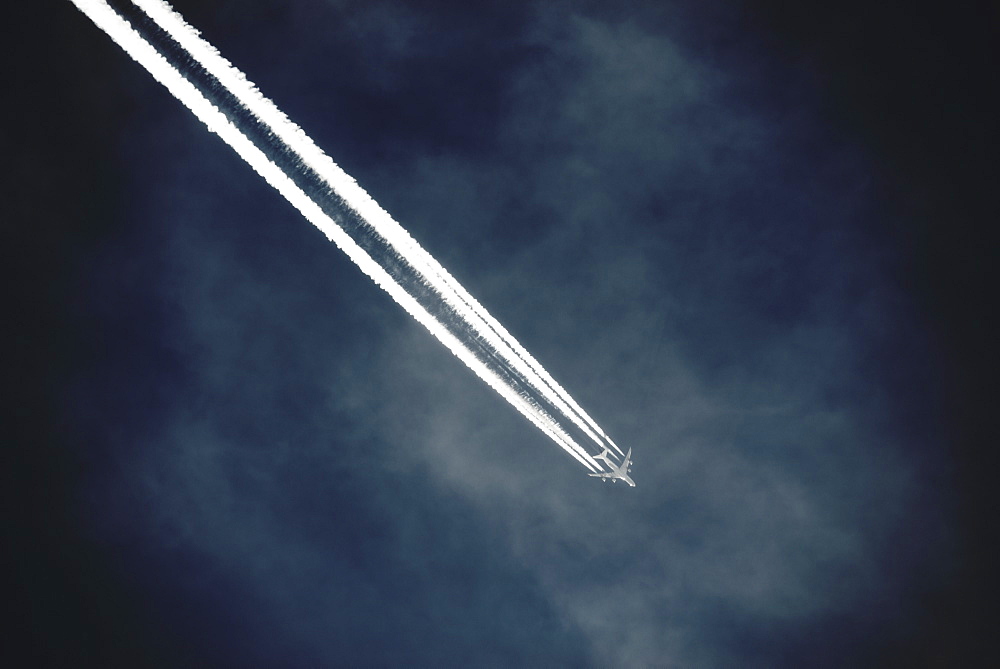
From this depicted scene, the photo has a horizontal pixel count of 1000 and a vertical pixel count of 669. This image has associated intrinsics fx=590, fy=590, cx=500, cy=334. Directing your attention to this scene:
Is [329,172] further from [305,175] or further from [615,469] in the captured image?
[615,469]

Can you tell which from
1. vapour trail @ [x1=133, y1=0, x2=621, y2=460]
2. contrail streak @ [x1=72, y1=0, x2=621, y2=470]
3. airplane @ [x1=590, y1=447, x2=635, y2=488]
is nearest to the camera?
contrail streak @ [x1=72, y1=0, x2=621, y2=470]

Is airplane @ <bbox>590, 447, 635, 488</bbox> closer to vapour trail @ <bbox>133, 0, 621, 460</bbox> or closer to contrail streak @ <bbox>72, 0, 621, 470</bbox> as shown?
vapour trail @ <bbox>133, 0, 621, 460</bbox>

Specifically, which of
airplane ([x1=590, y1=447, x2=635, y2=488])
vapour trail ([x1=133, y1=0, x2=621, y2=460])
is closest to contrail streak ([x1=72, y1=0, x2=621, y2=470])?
vapour trail ([x1=133, y1=0, x2=621, y2=460])

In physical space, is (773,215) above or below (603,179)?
above

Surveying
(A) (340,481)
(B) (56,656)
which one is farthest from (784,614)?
(B) (56,656)

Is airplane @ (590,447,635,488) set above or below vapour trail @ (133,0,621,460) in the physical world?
above

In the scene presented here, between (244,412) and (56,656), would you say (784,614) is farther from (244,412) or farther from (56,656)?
(56,656)

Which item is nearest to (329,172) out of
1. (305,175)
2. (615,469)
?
(305,175)

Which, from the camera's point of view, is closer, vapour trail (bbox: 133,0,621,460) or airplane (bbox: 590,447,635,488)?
vapour trail (bbox: 133,0,621,460)
